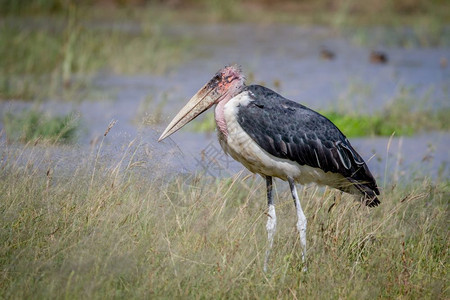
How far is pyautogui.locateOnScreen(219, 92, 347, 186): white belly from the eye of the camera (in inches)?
182

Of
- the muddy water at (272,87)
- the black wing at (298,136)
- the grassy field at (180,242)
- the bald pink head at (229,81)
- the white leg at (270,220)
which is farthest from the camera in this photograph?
the muddy water at (272,87)

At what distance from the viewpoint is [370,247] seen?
4500 millimetres

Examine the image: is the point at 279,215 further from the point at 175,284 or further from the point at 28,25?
the point at 28,25

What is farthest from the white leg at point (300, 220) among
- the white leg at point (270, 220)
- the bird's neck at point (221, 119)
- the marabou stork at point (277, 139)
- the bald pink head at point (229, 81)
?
the bald pink head at point (229, 81)

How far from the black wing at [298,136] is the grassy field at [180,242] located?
221mm

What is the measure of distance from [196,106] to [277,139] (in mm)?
608

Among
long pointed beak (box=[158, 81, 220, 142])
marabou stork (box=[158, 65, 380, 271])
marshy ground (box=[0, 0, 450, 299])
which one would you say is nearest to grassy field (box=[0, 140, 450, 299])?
marshy ground (box=[0, 0, 450, 299])

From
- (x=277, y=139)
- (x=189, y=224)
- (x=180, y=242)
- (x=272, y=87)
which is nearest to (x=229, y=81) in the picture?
(x=277, y=139)

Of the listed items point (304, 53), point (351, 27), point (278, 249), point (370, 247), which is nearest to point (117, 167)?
point (278, 249)

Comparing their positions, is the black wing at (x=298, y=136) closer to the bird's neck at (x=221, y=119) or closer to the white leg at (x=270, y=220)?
the bird's neck at (x=221, y=119)

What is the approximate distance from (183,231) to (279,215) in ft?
2.46

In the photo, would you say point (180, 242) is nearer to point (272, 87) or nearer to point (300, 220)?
point (300, 220)

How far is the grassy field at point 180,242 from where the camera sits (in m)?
3.76

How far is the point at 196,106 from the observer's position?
4.96 metres
